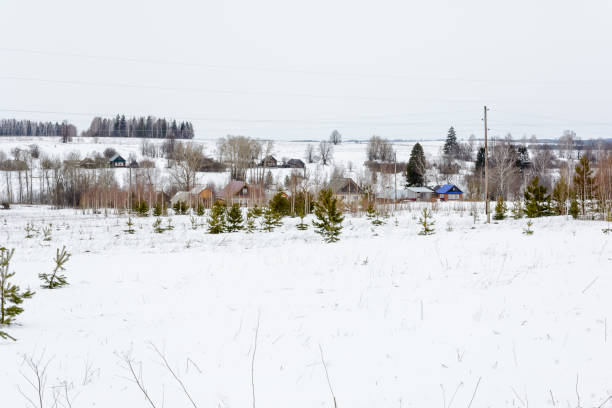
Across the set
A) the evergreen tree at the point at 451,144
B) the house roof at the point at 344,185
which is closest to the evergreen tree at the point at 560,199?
the house roof at the point at 344,185

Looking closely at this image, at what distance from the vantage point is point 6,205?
53.8 meters

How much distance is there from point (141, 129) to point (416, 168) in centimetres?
11392

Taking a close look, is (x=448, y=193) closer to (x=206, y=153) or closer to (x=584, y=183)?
(x=584, y=183)

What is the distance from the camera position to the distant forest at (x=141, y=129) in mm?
145125

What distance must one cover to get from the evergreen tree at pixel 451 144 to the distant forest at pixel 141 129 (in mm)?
94820

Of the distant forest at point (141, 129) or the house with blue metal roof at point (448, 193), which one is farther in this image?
the distant forest at point (141, 129)

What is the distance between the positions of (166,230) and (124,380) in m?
22.3

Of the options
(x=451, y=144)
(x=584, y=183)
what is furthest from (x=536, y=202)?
(x=451, y=144)

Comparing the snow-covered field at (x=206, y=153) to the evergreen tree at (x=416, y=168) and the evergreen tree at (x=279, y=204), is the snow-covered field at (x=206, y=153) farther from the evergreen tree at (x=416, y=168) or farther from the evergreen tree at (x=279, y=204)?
the evergreen tree at (x=279, y=204)

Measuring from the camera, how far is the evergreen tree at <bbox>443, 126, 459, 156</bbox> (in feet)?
345

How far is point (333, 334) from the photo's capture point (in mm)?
5297

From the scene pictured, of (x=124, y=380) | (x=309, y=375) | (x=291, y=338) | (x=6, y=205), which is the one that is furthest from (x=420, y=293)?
(x=6, y=205)

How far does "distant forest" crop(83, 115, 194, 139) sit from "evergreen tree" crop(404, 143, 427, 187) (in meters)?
99.0

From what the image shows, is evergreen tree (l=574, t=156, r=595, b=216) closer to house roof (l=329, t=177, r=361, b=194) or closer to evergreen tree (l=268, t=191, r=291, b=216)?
evergreen tree (l=268, t=191, r=291, b=216)
